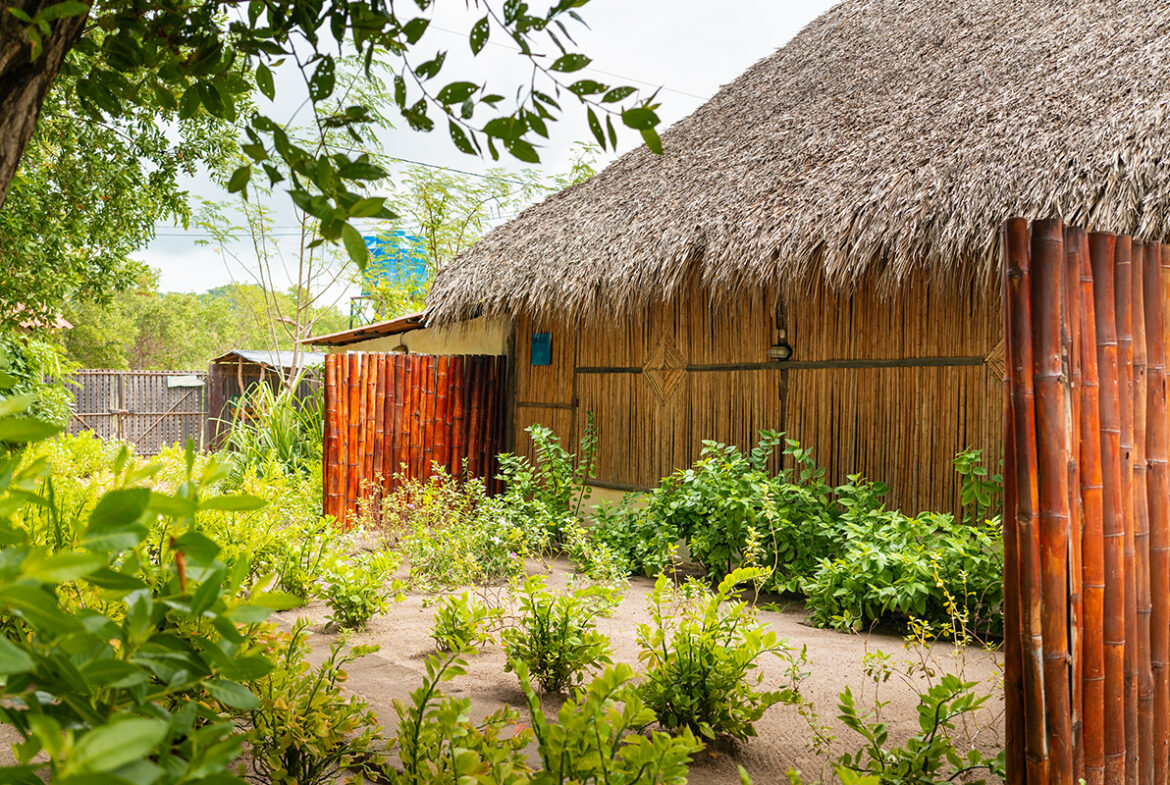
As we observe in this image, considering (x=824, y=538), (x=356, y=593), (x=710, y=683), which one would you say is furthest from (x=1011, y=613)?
(x=824, y=538)

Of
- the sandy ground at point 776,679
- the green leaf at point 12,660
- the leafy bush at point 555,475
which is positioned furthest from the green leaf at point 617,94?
the leafy bush at point 555,475

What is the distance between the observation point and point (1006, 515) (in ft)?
6.24

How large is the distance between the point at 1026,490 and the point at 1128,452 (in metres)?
0.43

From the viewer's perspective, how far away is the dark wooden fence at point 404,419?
6.99m

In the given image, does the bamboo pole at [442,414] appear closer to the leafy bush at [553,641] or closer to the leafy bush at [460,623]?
the leafy bush at [460,623]

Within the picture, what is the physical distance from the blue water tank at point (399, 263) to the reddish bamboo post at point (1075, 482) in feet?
49.1

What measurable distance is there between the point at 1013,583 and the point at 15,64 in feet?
6.70

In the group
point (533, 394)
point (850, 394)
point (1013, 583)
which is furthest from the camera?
point (533, 394)

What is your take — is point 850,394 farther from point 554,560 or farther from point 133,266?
point 133,266

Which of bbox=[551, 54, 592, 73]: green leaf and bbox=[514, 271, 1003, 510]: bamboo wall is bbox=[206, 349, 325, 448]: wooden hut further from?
bbox=[551, 54, 592, 73]: green leaf

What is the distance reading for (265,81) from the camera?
163 cm

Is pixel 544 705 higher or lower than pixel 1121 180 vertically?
lower

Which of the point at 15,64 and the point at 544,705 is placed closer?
the point at 15,64

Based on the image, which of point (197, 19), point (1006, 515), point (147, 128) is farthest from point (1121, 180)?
point (147, 128)
